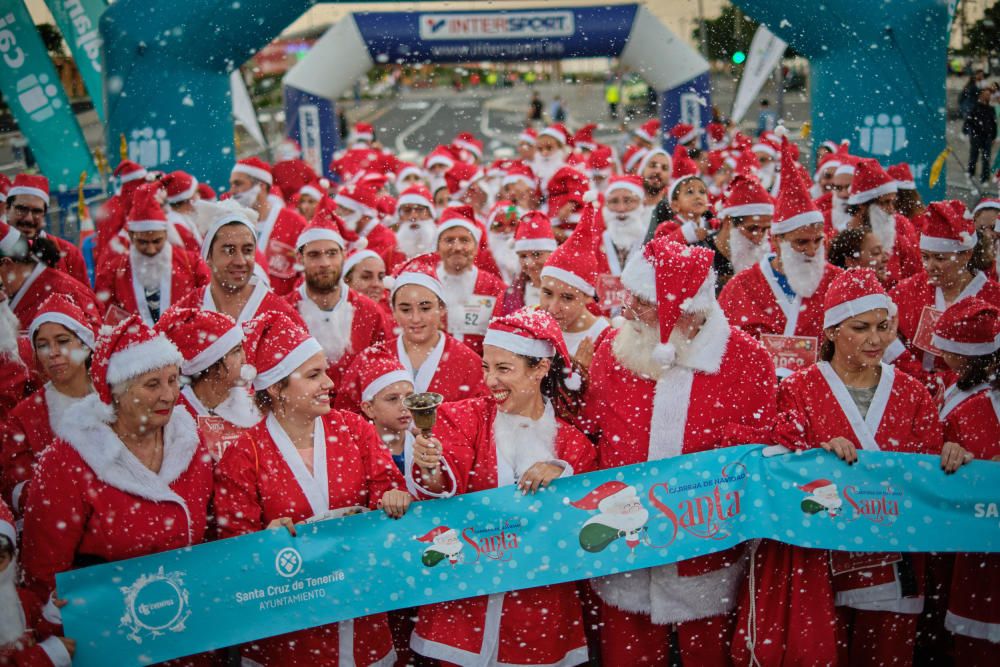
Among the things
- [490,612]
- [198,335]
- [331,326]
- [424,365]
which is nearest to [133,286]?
[331,326]

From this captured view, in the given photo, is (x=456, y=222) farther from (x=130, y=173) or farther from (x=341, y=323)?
(x=130, y=173)

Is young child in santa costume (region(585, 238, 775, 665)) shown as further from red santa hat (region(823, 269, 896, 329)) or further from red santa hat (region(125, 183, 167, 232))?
red santa hat (region(125, 183, 167, 232))

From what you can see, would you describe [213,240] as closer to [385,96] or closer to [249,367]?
[249,367]

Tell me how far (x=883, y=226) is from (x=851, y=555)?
3477mm

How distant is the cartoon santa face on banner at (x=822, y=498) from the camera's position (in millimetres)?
3250

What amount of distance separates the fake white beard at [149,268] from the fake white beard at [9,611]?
11.1 feet

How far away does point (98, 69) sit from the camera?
10.5m

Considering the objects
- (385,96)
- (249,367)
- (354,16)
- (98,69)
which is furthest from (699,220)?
(385,96)

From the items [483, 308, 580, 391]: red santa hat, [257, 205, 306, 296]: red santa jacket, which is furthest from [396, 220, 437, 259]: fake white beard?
[483, 308, 580, 391]: red santa hat

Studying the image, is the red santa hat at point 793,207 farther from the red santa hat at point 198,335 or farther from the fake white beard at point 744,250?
the red santa hat at point 198,335

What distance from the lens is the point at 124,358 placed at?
306cm

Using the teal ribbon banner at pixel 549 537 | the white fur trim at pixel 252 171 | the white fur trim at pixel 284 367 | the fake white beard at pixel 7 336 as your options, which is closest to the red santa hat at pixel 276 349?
the white fur trim at pixel 284 367

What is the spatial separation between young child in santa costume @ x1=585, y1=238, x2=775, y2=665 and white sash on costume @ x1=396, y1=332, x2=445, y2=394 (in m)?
1.31

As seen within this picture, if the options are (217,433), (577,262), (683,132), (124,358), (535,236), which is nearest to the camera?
(124,358)
